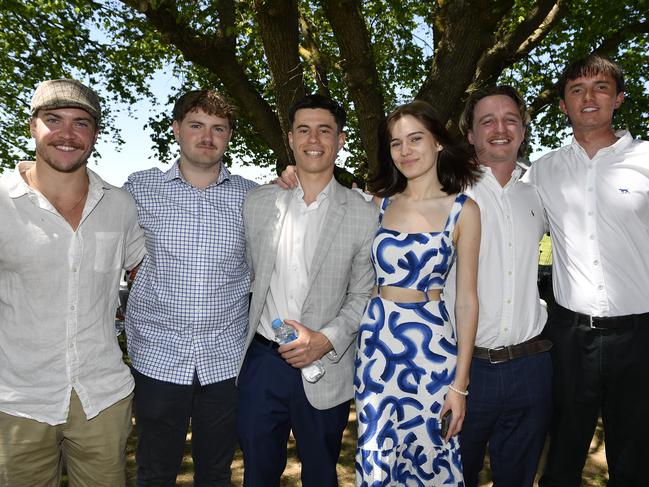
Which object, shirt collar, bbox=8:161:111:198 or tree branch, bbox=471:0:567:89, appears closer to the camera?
shirt collar, bbox=8:161:111:198

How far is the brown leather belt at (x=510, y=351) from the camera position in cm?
295

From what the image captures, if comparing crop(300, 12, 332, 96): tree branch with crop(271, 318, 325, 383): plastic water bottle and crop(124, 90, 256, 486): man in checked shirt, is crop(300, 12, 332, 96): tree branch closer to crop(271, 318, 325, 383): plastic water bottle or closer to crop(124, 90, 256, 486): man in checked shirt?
crop(124, 90, 256, 486): man in checked shirt

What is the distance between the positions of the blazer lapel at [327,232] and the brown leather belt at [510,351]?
1.05 metres

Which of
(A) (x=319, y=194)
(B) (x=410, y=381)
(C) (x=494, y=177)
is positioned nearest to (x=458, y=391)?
(B) (x=410, y=381)

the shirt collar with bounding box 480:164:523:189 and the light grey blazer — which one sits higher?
the shirt collar with bounding box 480:164:523:189

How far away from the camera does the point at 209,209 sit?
320cm

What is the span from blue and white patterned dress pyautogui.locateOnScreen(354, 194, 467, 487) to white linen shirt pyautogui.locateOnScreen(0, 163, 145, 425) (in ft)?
4.82

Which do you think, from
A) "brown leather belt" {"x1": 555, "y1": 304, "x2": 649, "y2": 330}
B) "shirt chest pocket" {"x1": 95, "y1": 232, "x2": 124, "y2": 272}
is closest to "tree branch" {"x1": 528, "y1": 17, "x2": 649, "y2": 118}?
"brown leather belt" {"x1": 555, "y1": 304, "x2": 649, "y2": 330}

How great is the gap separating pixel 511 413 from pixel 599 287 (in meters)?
0.92

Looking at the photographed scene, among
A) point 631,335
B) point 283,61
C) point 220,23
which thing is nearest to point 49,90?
point 631,335

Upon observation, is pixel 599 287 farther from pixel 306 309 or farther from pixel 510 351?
pixel 306 309

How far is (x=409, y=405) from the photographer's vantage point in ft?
8.98

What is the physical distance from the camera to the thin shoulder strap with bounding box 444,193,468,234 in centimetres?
283

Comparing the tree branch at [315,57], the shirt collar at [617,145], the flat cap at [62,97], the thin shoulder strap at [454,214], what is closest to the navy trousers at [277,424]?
the thin shoulder strap at [454,214]
